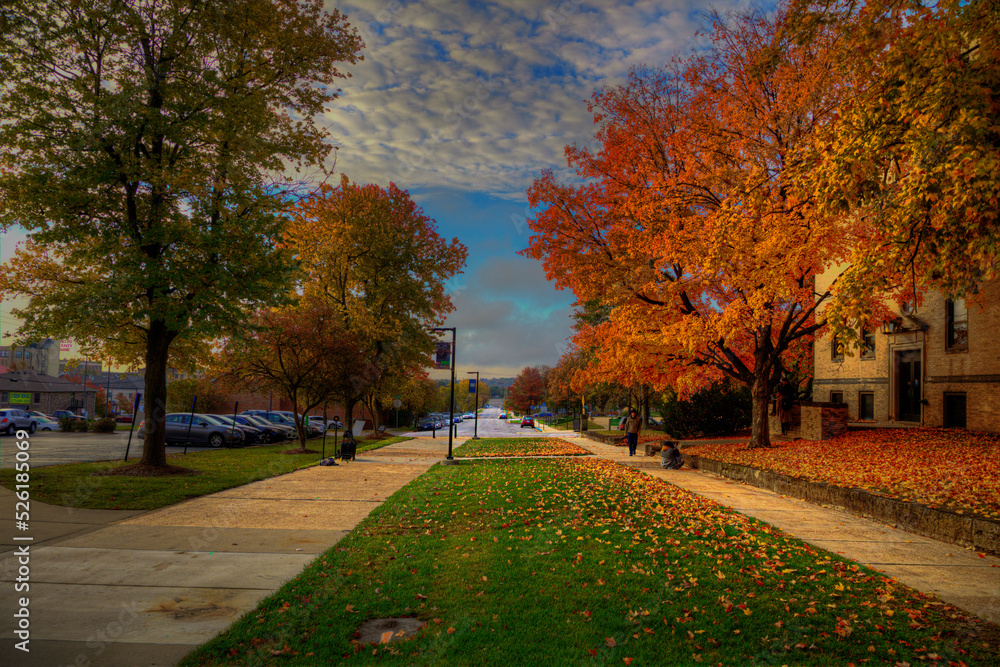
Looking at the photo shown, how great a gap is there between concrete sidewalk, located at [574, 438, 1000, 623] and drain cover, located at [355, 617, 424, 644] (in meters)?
5.10

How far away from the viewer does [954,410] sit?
19.7m

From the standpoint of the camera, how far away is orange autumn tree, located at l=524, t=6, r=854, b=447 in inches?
574

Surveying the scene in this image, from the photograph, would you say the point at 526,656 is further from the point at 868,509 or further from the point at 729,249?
the point at 729,249

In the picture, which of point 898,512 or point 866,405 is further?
point 866,405

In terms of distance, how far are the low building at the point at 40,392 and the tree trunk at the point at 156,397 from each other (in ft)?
118

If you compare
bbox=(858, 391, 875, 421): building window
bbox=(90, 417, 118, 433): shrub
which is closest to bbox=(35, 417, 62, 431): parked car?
bbox=(90, 417, 118, 433): shrub

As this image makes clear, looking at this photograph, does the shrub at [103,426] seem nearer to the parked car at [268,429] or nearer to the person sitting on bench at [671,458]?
the parked car at [268,429]

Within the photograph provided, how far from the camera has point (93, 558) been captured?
6.55 meters

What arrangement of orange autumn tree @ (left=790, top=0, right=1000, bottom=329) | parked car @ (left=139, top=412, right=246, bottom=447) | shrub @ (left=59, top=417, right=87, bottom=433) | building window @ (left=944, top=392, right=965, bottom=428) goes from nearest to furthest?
orange autumn tree @ (left=790, top=0, right=1000, bottom=329), building window @ (left=944, top=392, right=965, bottom=428), parked car @ (left=139, top=412, right=246, bottom=447), shrub @ (left=59, top=417, right=87, bottom=433)

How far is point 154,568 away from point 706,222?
14508mm

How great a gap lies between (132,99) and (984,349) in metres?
25.1

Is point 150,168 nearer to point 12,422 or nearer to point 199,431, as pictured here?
point 199,431

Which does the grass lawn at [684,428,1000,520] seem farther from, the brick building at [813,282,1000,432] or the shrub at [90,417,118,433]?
the shrub at [90,417,118,433]

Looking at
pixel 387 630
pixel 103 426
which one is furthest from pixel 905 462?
pixel 103 426
